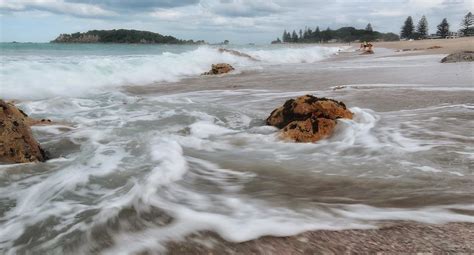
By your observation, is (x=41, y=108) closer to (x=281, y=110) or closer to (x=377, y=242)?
(x=281, y=110)

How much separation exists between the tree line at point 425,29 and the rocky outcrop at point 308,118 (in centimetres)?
10147

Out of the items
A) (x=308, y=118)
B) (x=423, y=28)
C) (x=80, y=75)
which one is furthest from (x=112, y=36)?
(x=308, y=118)

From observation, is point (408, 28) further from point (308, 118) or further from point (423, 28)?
point (308, 118)

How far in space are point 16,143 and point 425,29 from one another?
11597 cm

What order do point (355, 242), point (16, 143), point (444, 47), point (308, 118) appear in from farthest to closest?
point (444, 47) < point (308, 118) < point (16, 143) < point (355, 242)

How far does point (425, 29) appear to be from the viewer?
106m

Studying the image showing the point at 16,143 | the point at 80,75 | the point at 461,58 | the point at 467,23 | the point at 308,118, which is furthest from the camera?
the point at 467,23

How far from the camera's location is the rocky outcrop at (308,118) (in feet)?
16.5

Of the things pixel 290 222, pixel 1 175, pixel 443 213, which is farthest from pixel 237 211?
pixel 1 175

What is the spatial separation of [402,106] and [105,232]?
18.5ft

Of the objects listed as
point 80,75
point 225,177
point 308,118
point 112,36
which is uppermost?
point 112,36

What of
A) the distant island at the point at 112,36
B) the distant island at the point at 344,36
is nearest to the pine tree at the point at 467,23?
the distant island at the point at 344,36

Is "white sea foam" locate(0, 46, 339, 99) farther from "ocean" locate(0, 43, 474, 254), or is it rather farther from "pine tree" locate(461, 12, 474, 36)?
"pine tree" locate(461, 12, 474, 36)

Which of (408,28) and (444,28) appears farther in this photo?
(408,28)
